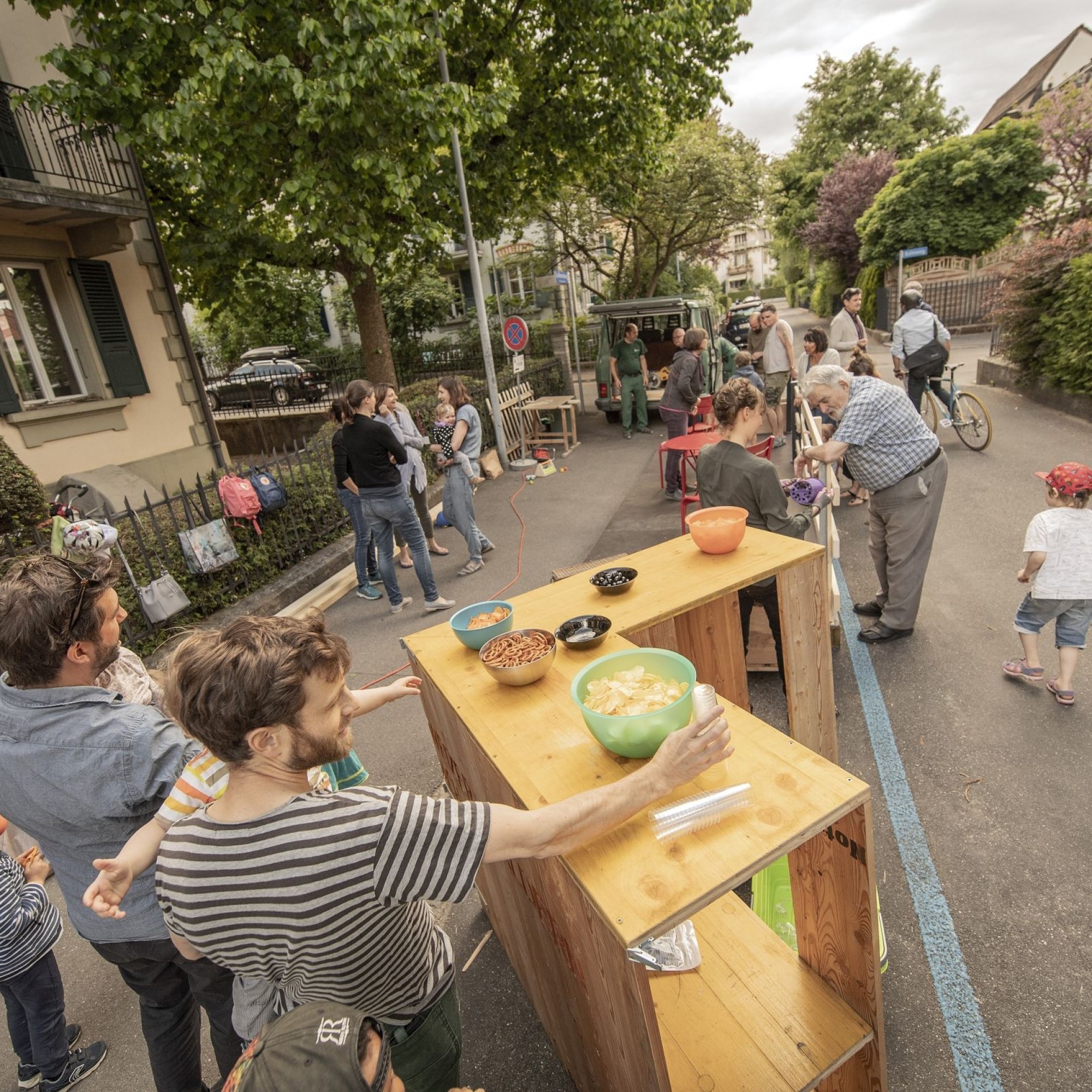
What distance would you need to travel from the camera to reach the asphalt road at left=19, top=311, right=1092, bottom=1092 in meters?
2.26

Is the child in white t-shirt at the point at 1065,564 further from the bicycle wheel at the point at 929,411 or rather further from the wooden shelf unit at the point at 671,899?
the bicycle wheel at the point at 929,411

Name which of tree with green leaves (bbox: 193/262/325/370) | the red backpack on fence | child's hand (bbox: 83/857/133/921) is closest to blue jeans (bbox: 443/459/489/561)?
the red backpack on fence

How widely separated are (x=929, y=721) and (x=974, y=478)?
4976mm

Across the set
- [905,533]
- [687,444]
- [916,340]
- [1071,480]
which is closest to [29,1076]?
[905,533]

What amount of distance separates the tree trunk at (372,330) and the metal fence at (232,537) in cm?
392

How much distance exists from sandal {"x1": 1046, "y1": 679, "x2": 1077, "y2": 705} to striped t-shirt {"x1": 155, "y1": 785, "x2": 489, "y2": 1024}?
388 cm

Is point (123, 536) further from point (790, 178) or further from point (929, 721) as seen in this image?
point (790, 178)

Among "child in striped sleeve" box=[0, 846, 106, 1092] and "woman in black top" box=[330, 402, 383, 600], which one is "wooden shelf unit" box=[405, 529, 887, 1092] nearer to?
"child in striped sleeve" box=[0, 846, 106, 1092]

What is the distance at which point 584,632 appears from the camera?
2.40 metres

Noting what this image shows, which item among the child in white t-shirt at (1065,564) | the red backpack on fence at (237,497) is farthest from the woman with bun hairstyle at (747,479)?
the red backpack on fence at (237,497)

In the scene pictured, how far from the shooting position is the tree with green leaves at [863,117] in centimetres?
3391

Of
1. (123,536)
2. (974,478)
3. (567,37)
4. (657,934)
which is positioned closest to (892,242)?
(567,37)

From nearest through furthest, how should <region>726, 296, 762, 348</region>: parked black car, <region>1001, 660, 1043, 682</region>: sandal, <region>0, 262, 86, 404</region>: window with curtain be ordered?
1. <region>1001, 660, 1043, 682</region>: sandal
2. <region>0, 262, 86, 404</region>: window with curtain
3. <region>726, 296, 762, 348</region>: parked black car

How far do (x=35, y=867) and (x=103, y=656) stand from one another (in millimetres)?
1805
